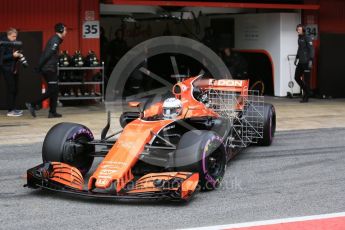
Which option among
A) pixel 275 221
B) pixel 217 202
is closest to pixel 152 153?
pixel 217 202

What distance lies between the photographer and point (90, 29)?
16.6m

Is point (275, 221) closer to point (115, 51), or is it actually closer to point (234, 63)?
point (234, 63)

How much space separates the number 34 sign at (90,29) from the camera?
16578 millimetres

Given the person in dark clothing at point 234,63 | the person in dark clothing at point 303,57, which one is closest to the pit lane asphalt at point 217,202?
the person in dark clothing at point 303,57

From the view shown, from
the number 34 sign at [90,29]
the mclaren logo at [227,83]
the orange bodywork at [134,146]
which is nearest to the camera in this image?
the orange bodywork at [134,146]

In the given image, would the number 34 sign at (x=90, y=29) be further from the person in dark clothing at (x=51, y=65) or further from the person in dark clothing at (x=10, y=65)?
the person in dark clothing at (x=51, y=65)

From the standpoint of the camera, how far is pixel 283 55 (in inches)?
736

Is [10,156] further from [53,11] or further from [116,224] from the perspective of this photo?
[53,11]

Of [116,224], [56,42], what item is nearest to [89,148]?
[116,224]

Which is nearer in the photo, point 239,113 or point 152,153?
point 152,153

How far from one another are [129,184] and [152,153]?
60 centimetres

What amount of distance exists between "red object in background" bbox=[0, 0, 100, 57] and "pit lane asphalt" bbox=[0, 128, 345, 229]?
6.38 metres

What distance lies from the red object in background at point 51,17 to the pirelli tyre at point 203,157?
8.84 m

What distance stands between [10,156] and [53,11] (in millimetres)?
6619
